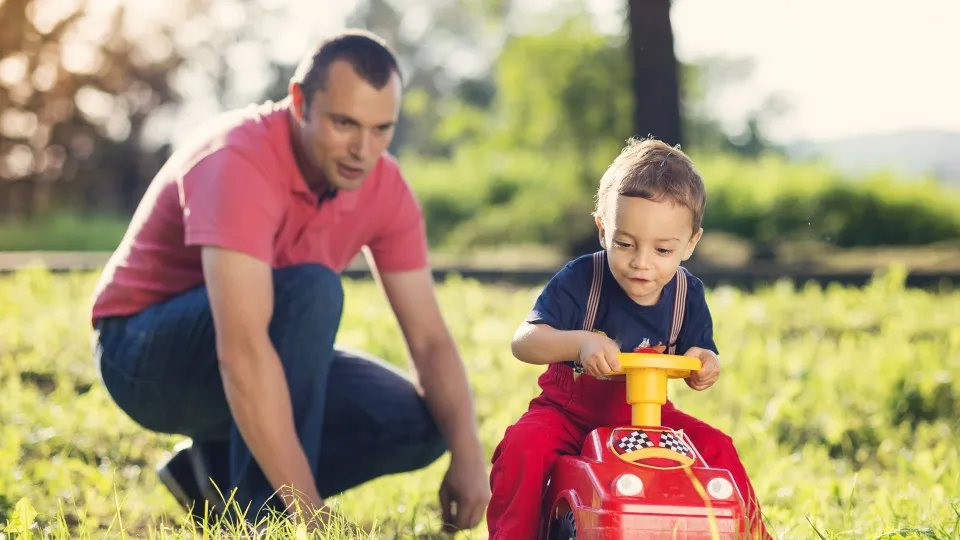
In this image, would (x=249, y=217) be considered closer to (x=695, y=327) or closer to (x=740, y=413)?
(x=695, y=327)

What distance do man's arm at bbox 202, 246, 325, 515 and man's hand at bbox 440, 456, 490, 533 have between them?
1.74 feet

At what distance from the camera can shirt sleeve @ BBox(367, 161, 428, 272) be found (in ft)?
11.4

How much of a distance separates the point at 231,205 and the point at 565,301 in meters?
1.12

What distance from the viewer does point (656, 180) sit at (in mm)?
2133

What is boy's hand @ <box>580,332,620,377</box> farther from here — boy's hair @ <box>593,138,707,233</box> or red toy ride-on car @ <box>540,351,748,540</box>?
boy's hair @ <box>593,138,707,233</box>

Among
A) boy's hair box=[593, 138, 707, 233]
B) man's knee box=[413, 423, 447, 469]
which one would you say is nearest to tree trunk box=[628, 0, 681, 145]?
man's knee box=[413, 423, 447, 469]

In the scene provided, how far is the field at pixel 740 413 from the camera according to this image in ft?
10.7

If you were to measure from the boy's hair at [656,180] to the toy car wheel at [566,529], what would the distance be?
0.65 meters

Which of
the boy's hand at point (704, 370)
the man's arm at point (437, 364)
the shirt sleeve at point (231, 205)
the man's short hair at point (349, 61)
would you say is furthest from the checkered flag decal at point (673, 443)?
the man's short hair at point (349, 61)

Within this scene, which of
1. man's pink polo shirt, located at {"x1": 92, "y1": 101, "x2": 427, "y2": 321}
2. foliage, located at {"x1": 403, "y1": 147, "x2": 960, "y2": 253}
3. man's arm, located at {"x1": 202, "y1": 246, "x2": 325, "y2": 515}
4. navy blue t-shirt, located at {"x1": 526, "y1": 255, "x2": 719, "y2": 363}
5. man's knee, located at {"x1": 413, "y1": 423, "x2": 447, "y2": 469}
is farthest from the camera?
foliage, located at {"x1": 403, "y1": 147, "x2": 960, "y2": 253}

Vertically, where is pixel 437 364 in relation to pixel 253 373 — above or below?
below

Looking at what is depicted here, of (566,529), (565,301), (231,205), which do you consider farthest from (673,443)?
(231,205)

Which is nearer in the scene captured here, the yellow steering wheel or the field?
the yellow steering wheel

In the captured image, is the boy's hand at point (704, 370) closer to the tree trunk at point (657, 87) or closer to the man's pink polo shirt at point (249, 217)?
the man's pink polo shirt at point (249, 217)
